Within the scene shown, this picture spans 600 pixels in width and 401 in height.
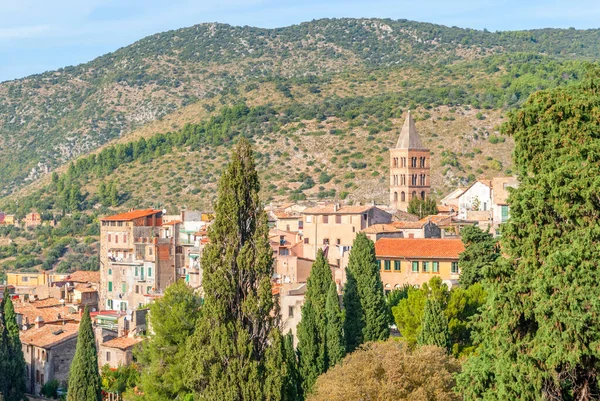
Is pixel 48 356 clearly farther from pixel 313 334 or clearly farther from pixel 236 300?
pixel 236 300

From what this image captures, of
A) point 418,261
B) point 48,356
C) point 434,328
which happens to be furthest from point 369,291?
point 48,356

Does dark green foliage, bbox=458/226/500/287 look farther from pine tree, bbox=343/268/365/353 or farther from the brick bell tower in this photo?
the brick bell tower

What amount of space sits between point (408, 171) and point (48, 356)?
4339 centimetres

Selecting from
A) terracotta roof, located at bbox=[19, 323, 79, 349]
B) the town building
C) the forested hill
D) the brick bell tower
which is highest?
the forested hill

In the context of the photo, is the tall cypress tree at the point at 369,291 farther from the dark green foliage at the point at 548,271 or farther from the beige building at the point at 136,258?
the dark green foliage at the point at 548,271

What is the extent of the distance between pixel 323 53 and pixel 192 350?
164040 mm

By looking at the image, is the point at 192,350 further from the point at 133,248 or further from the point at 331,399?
the point at 133,248

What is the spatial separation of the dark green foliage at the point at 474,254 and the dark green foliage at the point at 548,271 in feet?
75.8

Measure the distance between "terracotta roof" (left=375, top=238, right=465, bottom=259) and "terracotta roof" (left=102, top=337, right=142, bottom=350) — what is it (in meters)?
12.3

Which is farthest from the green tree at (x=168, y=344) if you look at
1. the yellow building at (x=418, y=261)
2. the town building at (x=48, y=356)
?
the yellow building at (x=418, y=261)

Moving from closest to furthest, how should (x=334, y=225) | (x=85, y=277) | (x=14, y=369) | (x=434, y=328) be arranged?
(x=434, y=328), (x=14, y=369), (x=334, y=225), (x=85, y=277)

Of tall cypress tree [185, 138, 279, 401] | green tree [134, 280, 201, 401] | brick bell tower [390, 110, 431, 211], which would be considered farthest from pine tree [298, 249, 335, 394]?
brick bell tower [390, 110, 431, 211]

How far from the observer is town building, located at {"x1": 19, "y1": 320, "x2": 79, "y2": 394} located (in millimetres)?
53000

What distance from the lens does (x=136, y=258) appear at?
68.4 meters
